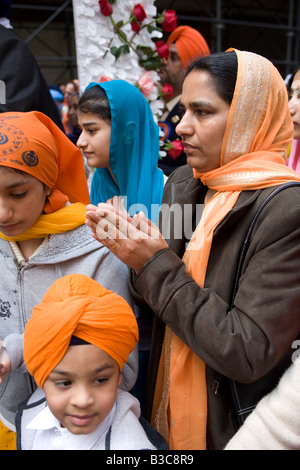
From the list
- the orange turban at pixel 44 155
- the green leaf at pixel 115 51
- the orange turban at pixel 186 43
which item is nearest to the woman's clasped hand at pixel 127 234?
the orange turban at pixel 44 155

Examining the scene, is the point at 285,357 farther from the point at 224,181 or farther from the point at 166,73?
the point at 166,73

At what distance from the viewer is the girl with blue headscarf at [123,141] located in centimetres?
224

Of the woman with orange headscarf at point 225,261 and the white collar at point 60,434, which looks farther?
the white collar at point 60,434

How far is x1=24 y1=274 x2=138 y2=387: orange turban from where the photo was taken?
1.20 m

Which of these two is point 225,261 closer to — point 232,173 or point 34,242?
point 232,173

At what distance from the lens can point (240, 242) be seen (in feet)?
4.09

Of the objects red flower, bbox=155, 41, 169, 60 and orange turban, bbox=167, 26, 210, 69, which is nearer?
red flower, bbox=155, 41, 169, 60

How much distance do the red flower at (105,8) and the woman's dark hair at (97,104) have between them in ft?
2.21

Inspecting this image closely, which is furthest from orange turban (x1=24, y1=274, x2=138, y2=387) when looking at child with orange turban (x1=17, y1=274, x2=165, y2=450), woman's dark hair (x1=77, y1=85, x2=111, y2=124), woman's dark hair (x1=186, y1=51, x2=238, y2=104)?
woman's dark hair (x1=77, y1=85, x2=111, y2=124)

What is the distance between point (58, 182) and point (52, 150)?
17 cm

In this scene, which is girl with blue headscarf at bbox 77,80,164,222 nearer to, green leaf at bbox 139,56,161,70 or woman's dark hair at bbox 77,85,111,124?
woman's dark hair at bbox 77,85,111,124

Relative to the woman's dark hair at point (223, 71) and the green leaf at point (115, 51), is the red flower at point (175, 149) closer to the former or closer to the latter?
the green leaf at point (115, 51)
